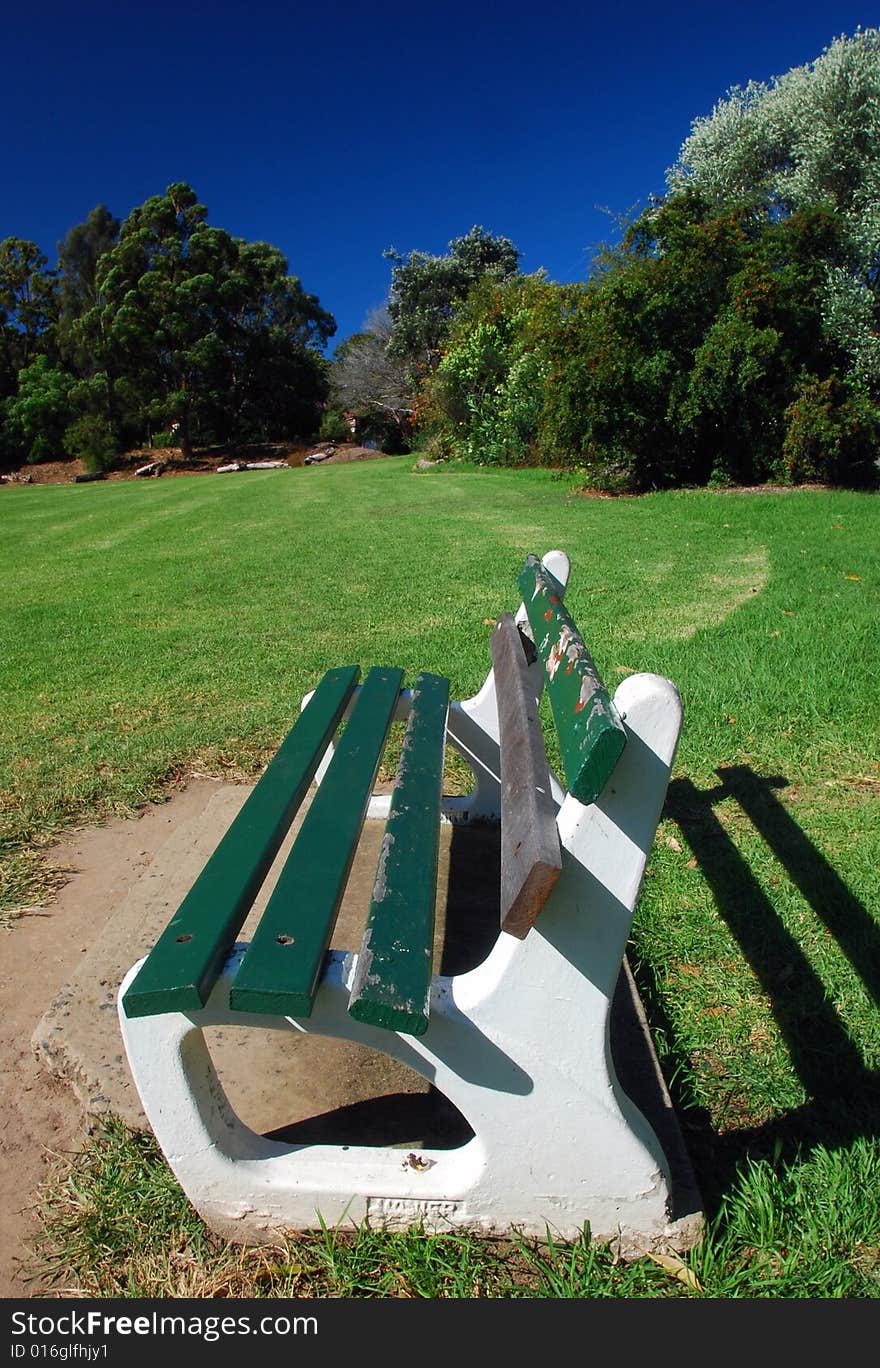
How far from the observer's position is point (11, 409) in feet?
104

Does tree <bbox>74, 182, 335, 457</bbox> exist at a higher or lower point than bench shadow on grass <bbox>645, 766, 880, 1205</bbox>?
higher

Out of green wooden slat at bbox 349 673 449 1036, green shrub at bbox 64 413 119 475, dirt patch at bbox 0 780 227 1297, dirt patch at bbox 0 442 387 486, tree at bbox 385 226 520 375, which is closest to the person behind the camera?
green wooden slat at bbox 349 673 449 1036

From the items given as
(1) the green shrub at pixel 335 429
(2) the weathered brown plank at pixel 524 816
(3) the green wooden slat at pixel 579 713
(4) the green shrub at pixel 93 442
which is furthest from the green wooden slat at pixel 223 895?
(1) the green shrub at pixel 335 429

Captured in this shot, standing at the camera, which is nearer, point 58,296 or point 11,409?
point 11,409

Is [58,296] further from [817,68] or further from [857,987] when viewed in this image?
[857,987]

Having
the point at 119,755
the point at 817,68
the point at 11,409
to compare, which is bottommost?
the point at 119,755

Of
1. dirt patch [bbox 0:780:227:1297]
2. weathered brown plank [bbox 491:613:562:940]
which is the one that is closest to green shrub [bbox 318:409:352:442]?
dirt patch [bbox 0:780:227:1297]

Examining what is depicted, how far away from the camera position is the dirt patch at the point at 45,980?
5.68ft

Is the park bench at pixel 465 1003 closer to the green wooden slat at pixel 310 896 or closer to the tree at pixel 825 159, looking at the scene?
the green wooden slat at pixel 310 896

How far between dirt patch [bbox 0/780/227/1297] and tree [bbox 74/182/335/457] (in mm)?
30637

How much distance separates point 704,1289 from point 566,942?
0.65 m

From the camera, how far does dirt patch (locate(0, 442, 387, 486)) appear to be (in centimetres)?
2975

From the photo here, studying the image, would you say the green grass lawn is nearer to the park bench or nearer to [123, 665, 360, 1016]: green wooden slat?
the park bench

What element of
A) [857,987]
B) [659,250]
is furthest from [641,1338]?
[659,250]
